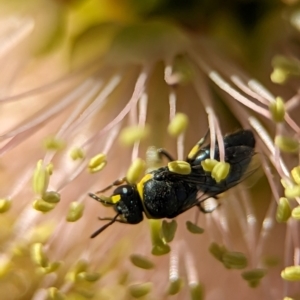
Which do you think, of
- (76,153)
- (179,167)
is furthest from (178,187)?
(76,153)

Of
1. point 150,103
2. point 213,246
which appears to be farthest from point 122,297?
point 150,103

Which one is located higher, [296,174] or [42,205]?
[42,205]

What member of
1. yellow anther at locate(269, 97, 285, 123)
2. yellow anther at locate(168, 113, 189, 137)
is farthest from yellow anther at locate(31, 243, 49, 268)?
yellow anther at locate(269, 97, 285, 123)

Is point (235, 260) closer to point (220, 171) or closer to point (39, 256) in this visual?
point (220, 171)

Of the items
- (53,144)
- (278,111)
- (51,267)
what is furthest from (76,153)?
(278,111)

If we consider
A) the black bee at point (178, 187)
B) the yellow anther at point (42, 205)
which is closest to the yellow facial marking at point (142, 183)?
the black bee at point (178, 187)

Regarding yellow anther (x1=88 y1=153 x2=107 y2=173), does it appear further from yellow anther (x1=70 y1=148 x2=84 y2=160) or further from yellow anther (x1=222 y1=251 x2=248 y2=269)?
yellow anther (x1=222 y1=251 x2=248 y2=269)

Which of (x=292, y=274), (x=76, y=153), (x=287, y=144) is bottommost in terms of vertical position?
(x=292, y=274)
